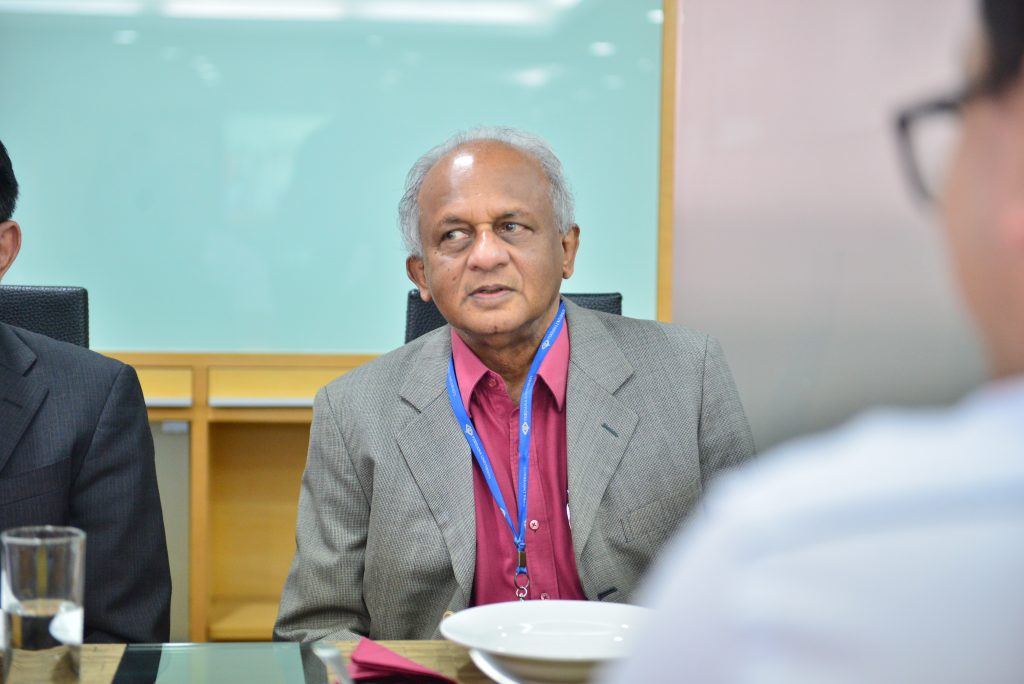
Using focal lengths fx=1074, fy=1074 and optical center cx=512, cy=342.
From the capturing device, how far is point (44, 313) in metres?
1.88

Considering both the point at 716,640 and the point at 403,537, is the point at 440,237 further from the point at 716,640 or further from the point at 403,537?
the point at 716,640

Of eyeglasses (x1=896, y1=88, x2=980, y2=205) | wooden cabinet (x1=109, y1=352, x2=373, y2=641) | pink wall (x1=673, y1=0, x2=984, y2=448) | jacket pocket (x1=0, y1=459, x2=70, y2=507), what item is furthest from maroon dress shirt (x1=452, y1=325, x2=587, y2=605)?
pink wall (x1=673, y1=0, x2=984, y2=448)

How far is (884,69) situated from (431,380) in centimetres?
287

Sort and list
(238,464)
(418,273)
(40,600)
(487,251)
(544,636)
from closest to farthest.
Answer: (40,600), (544,636), (487,251), (418,273), (238,464)

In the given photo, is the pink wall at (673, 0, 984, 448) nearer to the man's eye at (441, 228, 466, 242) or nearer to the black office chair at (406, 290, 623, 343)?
the black office chair at (406, 290, 623, 343)

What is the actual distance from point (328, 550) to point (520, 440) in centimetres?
33

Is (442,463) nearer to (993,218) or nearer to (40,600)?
(40,600)

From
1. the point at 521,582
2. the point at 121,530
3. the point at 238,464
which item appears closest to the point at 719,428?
the point at 521,582

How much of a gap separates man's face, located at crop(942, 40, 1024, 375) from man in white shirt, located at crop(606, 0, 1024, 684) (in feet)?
0.12

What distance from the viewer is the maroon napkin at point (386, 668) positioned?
1.05 meters

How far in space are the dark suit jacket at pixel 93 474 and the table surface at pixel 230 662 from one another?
374mm

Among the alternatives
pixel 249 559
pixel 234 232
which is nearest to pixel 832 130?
pixel 234 232

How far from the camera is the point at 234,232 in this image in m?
3.27

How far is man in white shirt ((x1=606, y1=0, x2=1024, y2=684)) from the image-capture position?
1.05ft
